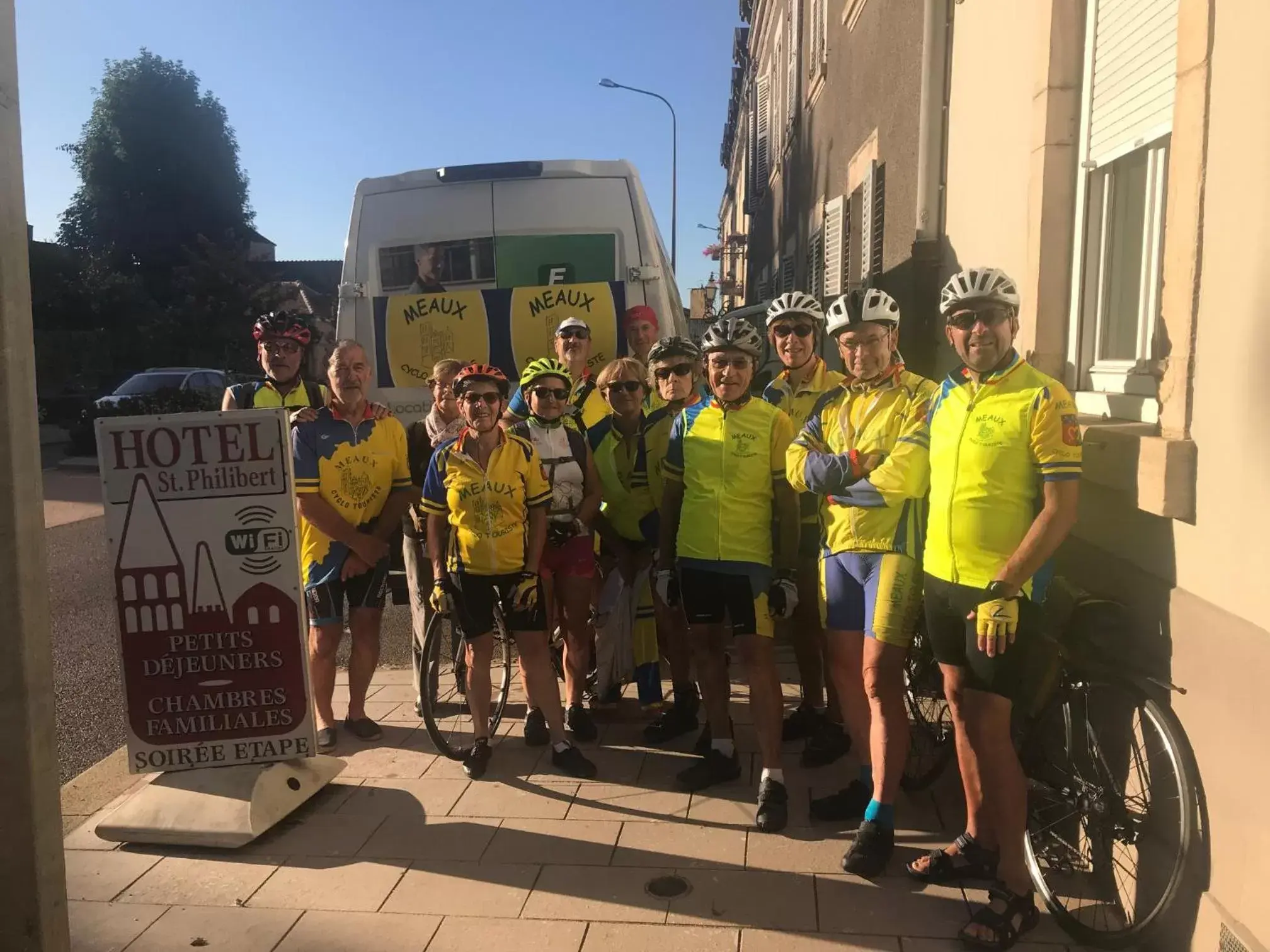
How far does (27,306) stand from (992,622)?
2802 mm

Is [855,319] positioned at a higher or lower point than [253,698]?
higher

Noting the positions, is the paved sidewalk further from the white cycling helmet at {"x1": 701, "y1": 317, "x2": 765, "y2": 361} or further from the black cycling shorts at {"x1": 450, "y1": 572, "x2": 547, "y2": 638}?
the white cycling helmet at {"x1": 701, "y1": 317, "x2": 765, "y2": 361}

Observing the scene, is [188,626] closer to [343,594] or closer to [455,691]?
[343,594]

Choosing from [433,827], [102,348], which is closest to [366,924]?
[433,827]

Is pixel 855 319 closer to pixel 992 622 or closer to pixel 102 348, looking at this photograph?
pixel 992 622

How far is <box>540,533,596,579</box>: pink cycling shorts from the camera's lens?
4.59 metres

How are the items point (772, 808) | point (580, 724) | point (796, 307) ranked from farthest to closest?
point (580, 724) < point (796, 307) < point (772, 808)

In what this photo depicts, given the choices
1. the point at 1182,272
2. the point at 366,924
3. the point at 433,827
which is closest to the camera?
the point at 1182,272

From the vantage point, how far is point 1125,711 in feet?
9.77

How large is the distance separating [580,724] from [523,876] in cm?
135

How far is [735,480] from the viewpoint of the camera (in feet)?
12.7

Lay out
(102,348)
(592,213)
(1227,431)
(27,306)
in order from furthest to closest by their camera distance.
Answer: (102,348), (592,213), (1227,431), (27,306)

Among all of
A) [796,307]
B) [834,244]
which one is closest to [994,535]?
[796,307]

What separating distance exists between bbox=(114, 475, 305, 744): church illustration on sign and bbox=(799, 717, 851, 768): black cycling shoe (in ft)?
7.40
